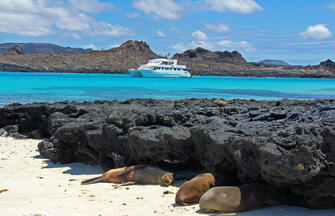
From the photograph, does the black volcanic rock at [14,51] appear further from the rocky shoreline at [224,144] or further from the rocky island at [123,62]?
the rocky shoreline at [224,144]

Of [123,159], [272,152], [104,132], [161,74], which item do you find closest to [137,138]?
[123,159]

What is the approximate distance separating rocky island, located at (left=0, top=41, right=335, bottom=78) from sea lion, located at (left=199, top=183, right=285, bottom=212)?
117770 millimetres

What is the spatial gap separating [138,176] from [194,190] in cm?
147

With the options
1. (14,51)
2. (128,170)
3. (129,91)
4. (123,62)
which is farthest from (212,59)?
(128,170)

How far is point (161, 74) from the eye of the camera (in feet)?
257

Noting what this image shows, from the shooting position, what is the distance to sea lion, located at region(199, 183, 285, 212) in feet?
15.1

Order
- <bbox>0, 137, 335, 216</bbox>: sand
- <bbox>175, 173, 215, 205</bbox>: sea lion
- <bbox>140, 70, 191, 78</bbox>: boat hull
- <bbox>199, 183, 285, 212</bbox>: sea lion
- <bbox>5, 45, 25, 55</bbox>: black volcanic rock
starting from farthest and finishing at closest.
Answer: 1. <bbox>5, 45, 25, 55</bbox>: black volcanic rock
2. <bbox>140, 70, 191, 78</bbox>: boat hull
3. <bbox>175, 173, 215, 205</bbox>: sea lion
4. <bbox>0, 137, 335, 216</bbox>: sand
5. <bbox>199, 183, 285, 212</bbox>: sea lion

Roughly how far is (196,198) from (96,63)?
13433 cm

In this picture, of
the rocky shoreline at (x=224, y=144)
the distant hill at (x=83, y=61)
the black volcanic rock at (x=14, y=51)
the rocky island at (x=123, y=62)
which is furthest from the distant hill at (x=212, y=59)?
the rocky shoreline at (x=224, y=144)

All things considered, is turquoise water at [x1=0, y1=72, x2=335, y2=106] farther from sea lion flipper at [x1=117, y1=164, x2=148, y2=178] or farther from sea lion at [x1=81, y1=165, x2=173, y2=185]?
sea lion flipper at [x1=117, y1=164, x2=148, y2=178]

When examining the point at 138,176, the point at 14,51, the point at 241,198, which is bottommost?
the point at 138,176

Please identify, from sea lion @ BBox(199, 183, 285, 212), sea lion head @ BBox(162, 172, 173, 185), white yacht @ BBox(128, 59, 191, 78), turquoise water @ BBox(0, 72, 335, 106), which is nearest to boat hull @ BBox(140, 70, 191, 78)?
white yacht @ BBox(128, 59, 191, 78)

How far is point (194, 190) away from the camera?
5.22 meters

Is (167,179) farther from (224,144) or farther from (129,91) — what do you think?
(129,91)
